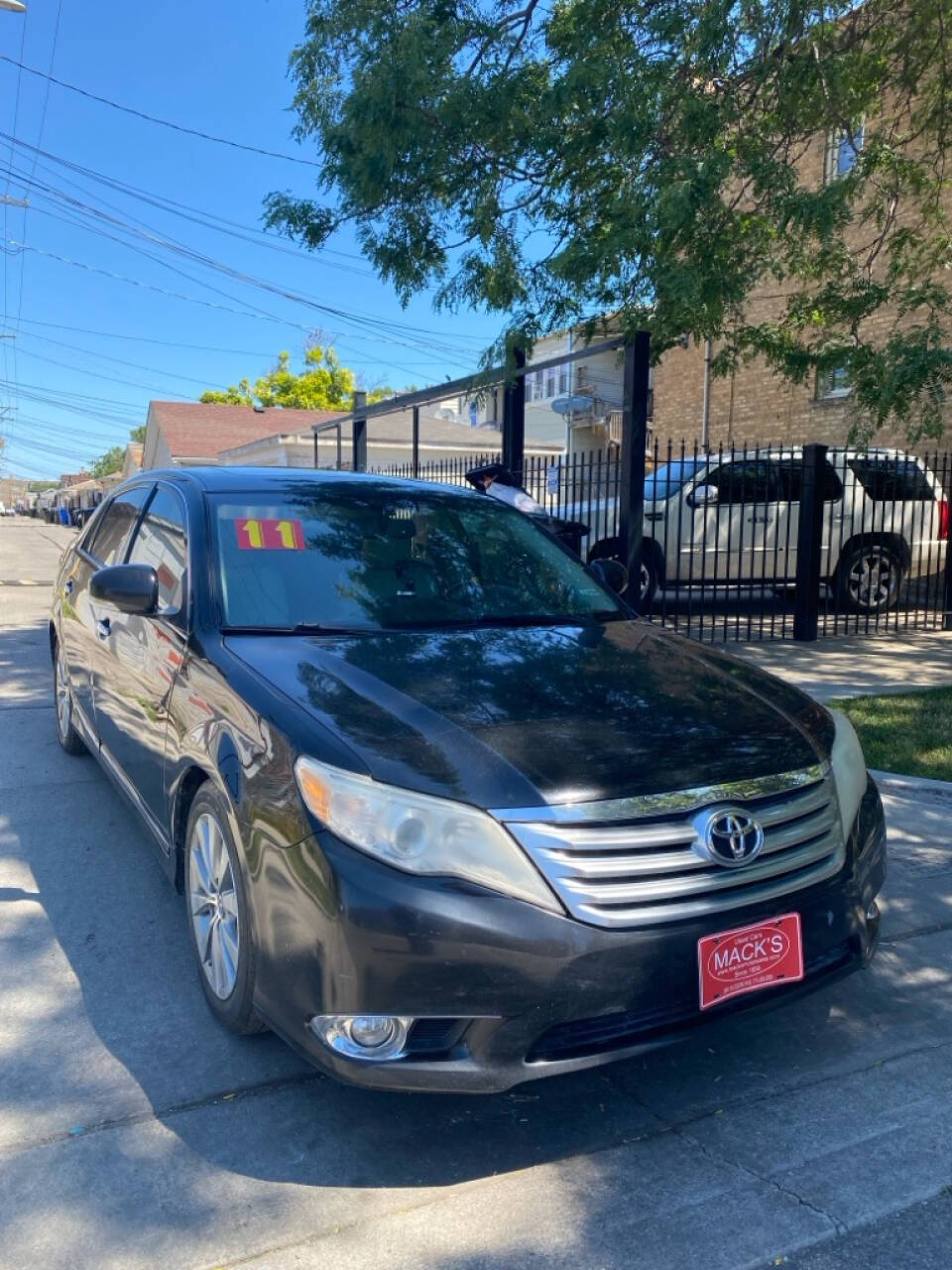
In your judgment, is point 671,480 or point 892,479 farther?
point 892,479

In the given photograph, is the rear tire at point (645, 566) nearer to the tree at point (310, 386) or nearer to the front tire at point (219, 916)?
the front tire at point (219, 916)

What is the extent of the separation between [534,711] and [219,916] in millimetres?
1132

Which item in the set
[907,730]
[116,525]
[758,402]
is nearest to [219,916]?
[116,525]

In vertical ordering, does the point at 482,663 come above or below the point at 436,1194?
above

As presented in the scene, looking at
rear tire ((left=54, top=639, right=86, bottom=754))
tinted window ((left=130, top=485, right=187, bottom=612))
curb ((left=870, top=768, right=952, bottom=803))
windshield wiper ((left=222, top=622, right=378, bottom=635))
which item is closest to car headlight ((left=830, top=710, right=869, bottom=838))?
windshield wiper ((left=222, top=622, right=378, bottom=635))

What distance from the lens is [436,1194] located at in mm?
2494

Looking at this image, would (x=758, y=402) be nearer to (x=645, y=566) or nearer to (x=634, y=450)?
(x=645, y=566)

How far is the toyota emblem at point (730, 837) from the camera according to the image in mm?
2605

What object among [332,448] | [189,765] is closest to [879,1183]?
[189,765]

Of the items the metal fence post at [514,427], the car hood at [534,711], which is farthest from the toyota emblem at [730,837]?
the metal fence post at [514,427]

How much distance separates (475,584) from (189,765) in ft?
4.56

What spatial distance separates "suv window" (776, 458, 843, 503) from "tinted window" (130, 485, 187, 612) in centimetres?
816

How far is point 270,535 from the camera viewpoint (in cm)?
397

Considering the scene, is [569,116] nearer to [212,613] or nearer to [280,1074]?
[212,613]
